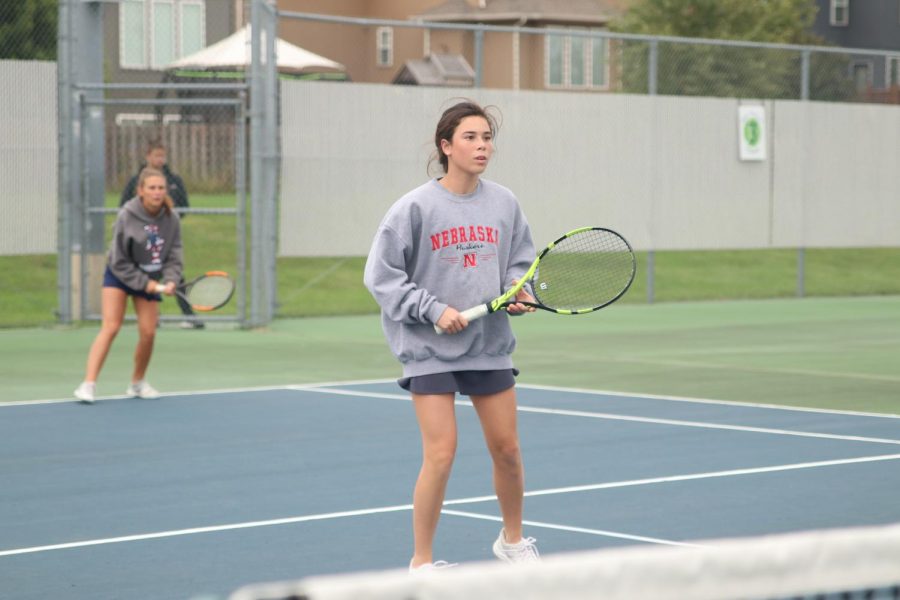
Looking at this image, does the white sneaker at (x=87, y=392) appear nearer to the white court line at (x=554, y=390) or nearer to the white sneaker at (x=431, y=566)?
the white court line at (x=554, y=390)

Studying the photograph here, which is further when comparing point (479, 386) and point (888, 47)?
point (888, 47)

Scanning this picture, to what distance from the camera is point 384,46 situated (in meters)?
38.4

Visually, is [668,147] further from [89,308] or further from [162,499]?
[162,499]

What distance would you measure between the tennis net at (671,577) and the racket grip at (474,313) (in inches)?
112

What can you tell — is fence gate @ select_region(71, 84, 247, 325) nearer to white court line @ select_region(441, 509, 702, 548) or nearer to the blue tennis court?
the blue tennis court

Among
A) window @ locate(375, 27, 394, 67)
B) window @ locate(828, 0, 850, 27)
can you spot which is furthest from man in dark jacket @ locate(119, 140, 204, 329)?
window @ locate(828, 0, 850, 27)

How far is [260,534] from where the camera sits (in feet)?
22.9

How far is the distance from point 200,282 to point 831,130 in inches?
433

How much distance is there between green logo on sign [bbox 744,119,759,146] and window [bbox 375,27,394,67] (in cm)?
1580

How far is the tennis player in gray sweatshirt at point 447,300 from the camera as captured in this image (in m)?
5.82

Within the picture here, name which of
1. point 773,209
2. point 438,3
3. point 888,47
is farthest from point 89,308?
point 888,47

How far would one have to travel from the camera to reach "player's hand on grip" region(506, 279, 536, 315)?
19.1 ft

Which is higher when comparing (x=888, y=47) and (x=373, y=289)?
(x=888, y=47)

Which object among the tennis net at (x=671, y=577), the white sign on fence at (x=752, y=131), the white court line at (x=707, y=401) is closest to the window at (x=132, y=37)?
the white sign on fence at (x=752, y=131)
